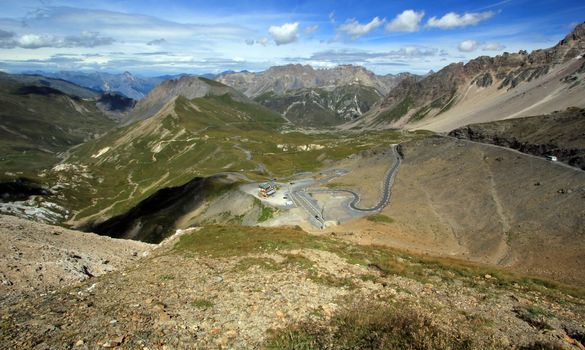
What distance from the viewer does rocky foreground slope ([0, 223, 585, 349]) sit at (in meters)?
18.5

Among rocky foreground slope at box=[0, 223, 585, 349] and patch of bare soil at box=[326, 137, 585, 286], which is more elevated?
rocky foreground slope at box=[0, 223, 585, 349]

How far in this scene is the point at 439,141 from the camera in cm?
13738

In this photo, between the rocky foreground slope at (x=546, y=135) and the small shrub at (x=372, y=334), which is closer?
the small shrub at (x=372, y=334)

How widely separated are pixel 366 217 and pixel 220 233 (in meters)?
44.6

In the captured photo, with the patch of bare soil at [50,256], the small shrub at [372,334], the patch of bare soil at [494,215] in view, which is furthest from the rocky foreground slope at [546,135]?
the patch of bare soil at [50,256]

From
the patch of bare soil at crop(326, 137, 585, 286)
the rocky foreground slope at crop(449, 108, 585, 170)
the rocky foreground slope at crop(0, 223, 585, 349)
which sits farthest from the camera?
the rocky foreground slope at crop(449, 108, 585, 170)

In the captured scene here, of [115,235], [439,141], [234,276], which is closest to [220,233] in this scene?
[234,276]

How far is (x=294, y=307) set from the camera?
74.3ft

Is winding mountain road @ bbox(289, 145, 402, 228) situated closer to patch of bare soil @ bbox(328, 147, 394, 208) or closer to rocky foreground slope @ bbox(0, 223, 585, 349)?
patch of bare soil @ bbox(328, 147, 394, 208)

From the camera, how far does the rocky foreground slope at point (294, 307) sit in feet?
60.5

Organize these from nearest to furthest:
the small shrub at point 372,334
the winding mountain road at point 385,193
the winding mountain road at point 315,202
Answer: the small shrub at point 372,334
the winding mountain road at point 315,202
the winding mountain road at point 385,193

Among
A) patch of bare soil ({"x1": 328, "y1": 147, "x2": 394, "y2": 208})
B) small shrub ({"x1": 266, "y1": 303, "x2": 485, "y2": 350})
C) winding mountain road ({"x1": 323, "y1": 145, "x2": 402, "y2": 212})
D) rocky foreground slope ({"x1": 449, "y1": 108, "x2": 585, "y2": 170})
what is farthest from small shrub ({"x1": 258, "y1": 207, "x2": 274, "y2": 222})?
rocky foreground slope ({"x1": 449, "y1": 108, "x2": 585, "y2": 170})

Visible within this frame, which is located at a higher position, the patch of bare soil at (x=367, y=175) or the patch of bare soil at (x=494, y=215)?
the patch of bare soil at (x=494, y=215)

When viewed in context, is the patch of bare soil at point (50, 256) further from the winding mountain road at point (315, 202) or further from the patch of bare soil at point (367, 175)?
the patch of bare soil at point (367, 175)
